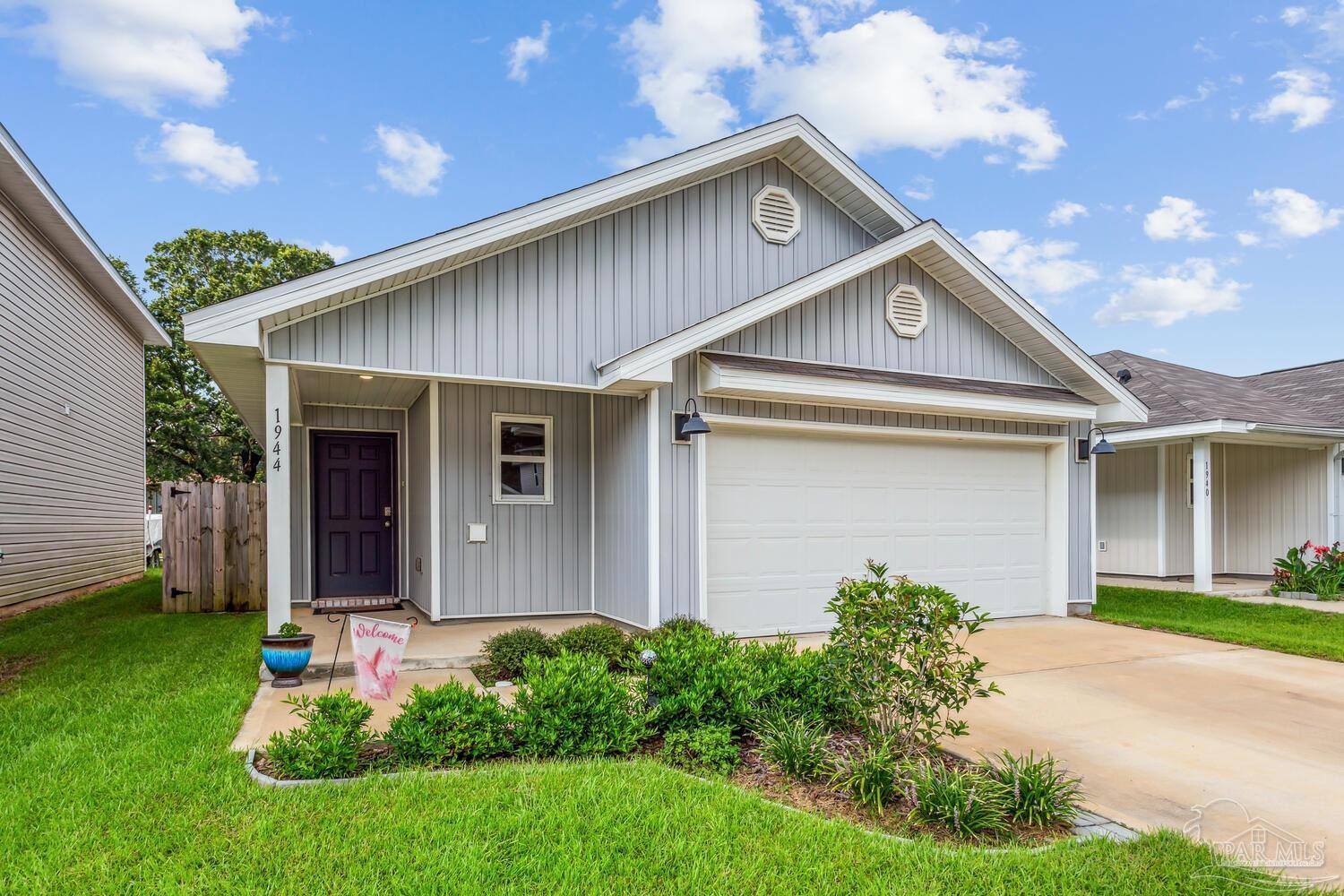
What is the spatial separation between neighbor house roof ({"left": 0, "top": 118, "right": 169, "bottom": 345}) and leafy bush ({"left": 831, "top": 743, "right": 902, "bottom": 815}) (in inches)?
399

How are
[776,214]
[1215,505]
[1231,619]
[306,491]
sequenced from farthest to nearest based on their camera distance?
[1215,505]
[306,491]
[1231,619]
[776,214]

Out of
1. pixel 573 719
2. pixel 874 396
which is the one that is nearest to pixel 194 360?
pixel 874 396

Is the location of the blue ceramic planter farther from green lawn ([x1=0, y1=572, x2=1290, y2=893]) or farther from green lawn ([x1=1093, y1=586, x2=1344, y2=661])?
green lawn ([x1=1093, y1=586, x2=1344, y2=661])

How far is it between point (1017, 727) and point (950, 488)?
4.39 metres

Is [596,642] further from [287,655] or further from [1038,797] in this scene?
[1038,797]

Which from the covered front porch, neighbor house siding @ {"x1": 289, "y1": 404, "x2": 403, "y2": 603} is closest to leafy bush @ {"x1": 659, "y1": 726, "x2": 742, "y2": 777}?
neighbor house siding @ {"x1": 289, "y1": 404, "x2": 403, "y2": 603}

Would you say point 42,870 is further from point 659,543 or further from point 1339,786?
point 1339,786

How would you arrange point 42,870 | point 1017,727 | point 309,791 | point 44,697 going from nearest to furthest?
point 42,870 < point 309,791 < point 1017,727 < point 44,697

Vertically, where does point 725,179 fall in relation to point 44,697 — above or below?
above

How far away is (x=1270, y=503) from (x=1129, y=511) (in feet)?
6.92

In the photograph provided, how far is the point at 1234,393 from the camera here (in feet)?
42.0

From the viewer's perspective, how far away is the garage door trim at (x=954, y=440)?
731 cm

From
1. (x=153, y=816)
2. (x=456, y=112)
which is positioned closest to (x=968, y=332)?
(x=153, y=816)

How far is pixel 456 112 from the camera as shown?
641 inches
